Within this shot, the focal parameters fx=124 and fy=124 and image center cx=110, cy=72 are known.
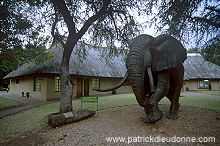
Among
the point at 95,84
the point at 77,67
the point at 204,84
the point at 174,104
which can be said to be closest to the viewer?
the point at 174,104

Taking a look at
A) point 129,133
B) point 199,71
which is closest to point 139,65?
point 129,133

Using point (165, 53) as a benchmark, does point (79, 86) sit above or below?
below

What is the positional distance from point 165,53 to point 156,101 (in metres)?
1.34

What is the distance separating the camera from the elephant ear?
10.9 ft

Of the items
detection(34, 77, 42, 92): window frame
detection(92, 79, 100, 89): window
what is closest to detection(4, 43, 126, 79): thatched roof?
detection(34, 77, 42, 92): window frame

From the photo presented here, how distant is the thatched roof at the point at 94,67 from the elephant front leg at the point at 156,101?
115 inches

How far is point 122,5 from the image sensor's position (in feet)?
20.6

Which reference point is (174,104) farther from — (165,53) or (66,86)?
(66,86)

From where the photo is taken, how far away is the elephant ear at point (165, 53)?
10.9 ft

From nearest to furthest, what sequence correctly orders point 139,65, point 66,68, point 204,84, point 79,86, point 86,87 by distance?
point 139,65, point 66,68, point 79,86, point 86,87, point 204,84

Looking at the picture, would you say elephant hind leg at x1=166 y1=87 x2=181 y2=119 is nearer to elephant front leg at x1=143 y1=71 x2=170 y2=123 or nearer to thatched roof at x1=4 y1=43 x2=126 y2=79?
elephant front leg at x1=143 y1=71 x2=170 y2=123

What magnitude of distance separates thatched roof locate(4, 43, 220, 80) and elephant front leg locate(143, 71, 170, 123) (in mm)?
2931

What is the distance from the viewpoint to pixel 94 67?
14.2 meters

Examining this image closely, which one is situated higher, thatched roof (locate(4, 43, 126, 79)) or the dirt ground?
thatched roof (locate(4, 43, 126, 79))
